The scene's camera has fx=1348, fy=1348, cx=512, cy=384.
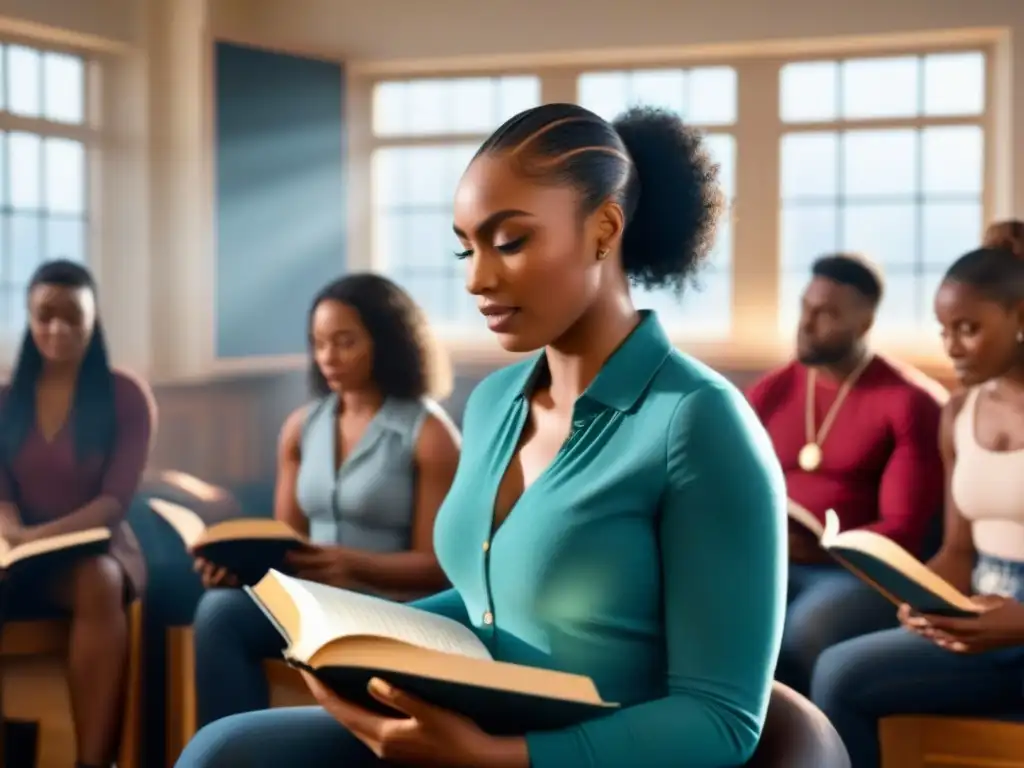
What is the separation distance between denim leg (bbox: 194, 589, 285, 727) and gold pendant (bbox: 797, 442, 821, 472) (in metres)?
1.28

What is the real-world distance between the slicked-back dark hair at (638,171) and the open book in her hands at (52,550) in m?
1.64

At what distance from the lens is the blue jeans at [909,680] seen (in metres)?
2.27

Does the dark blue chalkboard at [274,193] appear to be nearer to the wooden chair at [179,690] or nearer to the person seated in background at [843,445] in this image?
the wooden chair at [179,690]

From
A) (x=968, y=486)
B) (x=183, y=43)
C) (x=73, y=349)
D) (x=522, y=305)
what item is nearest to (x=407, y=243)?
(x=183, y=43)

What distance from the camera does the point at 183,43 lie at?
5.06 metres

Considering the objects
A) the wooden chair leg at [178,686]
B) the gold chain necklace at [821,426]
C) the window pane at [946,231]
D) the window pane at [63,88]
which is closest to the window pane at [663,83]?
the window pane at [946,231]

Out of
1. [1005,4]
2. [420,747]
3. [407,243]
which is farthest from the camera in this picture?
[407,243]

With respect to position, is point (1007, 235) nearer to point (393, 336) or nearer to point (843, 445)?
point (843, 445)

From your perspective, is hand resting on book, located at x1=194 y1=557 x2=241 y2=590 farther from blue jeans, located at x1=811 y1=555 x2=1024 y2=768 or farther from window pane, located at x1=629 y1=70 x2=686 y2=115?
window pane, located at x1=629 y1=70 x2=686 y2=115

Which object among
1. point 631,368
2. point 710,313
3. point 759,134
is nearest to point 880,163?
point 759,134

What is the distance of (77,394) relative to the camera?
11.1 ft

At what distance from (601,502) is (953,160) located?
14.2 feet

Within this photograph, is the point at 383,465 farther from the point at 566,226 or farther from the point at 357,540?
the point at 566,226

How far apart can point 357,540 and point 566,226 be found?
1753mm
